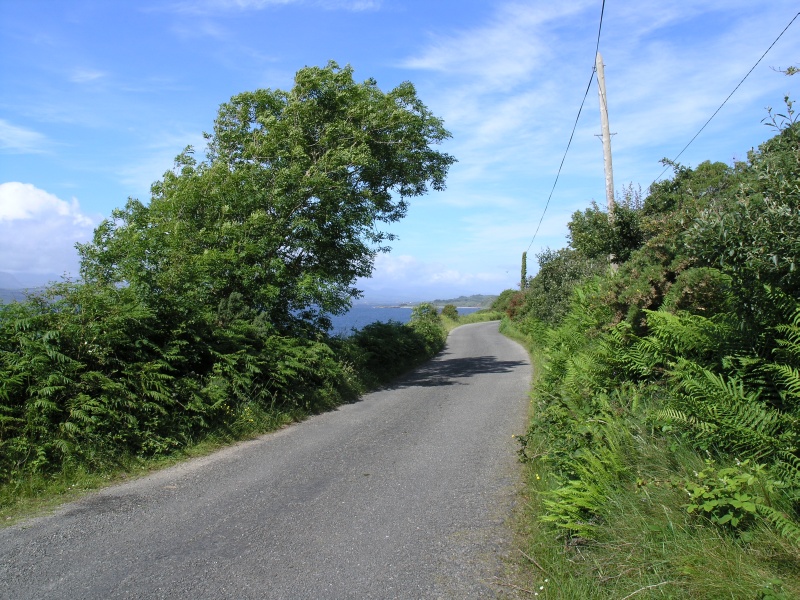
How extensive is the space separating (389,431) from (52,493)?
16.5 feet

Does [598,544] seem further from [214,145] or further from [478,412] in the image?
[214,145]

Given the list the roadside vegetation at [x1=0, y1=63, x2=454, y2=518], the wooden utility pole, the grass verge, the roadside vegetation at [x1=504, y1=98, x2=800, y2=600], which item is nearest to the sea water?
the roadside vegetation at [x1=0, y1=63, x2=454, y2=518]

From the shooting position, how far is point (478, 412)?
1130 centimetres

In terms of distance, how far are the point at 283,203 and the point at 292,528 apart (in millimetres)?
9506

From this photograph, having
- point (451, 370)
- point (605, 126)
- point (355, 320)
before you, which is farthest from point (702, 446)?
point (355, 320)

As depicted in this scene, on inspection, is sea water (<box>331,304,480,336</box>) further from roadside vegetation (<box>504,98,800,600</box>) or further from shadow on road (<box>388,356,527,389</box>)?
roadside vegetation (<box>504,98,800,600</box>)

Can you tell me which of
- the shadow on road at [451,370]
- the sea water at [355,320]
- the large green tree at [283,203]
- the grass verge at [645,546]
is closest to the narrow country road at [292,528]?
the grass verge at [645,546]

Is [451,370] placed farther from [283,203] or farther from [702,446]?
[702,446]

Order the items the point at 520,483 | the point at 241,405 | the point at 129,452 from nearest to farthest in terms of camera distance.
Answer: the point at 520,483, the point at 129,452, the point at 241,405

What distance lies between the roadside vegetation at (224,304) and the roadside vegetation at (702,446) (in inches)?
204

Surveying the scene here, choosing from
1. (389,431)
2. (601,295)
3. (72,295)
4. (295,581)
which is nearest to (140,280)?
(72,295)

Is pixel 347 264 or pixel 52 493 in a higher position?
pixel 347 264

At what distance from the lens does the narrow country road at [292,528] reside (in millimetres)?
4113

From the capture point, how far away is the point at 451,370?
19.3 metres
